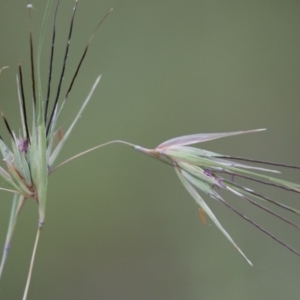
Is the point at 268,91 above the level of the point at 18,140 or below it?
above

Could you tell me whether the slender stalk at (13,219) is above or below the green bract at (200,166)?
below

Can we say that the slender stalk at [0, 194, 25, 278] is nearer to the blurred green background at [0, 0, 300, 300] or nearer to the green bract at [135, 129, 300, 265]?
the green bract at [135, 129, 300, 265]

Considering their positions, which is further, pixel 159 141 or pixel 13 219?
pixel 159 141

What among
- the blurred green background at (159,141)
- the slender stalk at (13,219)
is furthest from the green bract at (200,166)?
the blurred green background at (159,141)

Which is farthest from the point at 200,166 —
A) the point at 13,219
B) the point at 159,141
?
the point at 159,141

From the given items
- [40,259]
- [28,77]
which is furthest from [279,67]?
[40,259]

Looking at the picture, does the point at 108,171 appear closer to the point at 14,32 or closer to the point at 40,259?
the point at 40,259

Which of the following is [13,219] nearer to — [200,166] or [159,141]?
[200,166]

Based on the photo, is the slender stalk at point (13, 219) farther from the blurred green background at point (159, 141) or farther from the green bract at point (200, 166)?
the blurred green background at point (159, 141)

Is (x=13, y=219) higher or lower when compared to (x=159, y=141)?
lower
